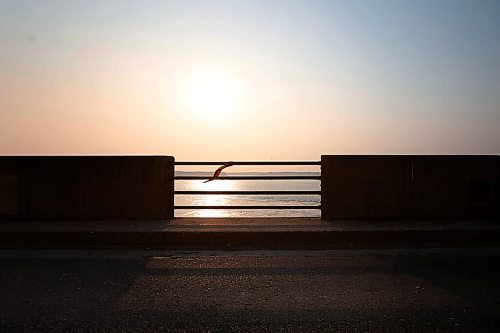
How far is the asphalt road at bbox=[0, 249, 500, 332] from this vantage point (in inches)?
156

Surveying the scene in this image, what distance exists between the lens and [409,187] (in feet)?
32.2

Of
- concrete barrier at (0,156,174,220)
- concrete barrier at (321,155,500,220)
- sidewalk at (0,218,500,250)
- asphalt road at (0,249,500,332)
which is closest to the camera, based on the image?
asphalt road at (0,249,500,332)

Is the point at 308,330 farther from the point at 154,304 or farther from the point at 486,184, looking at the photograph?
the point at 486,184

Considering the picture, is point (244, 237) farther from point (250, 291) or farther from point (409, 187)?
point (409, 187)

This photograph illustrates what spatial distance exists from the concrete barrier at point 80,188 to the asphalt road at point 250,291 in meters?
2.55

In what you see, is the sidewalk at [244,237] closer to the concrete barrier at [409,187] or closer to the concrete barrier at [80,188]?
the concrete barrier at [80,188]

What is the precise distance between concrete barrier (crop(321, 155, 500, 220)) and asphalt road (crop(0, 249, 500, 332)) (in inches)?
106

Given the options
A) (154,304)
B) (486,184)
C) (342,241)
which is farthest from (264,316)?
(486,184)

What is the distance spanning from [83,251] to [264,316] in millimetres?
4133

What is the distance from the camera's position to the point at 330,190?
9.84 metres

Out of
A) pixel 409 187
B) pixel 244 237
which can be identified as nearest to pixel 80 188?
pixel 244 237

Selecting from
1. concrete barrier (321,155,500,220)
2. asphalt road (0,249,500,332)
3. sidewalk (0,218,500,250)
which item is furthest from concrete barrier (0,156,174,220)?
concrete barrier (321,155,500,220)

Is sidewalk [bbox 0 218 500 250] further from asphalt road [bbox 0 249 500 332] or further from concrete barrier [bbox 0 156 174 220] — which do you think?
concrete barrier [bbox 0 156 174 220]

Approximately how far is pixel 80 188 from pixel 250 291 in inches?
230
